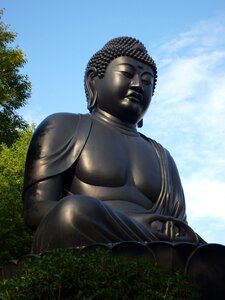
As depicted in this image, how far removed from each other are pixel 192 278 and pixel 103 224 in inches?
30.1

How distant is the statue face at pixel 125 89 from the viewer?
6.04 metres

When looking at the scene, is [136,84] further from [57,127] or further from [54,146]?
[54,146]

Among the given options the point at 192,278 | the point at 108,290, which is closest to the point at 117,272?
the point at 108,290

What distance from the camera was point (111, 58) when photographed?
20.3ft

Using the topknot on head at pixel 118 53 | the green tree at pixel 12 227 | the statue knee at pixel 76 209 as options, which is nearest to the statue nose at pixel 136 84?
the topknot on head at pixel 118 53

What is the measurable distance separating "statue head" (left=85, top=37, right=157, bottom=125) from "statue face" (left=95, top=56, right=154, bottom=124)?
0.12 ft

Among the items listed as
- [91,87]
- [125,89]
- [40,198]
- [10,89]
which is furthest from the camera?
[10,89]

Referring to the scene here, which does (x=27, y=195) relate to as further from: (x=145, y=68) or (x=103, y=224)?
(x=145, y=68)

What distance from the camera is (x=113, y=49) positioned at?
20.4ft

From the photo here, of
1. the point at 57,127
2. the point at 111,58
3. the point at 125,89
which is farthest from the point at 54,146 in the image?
the point at 111,58

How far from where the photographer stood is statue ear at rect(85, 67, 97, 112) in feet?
20.7

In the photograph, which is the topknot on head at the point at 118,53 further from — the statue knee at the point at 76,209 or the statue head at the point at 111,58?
the statue knee at the point at 76,209

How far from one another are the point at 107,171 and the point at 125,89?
36.0 inches

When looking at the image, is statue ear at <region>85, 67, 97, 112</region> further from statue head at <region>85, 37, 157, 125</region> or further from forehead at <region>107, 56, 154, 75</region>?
forehead at <region>107, 56, 154, 75</region>
